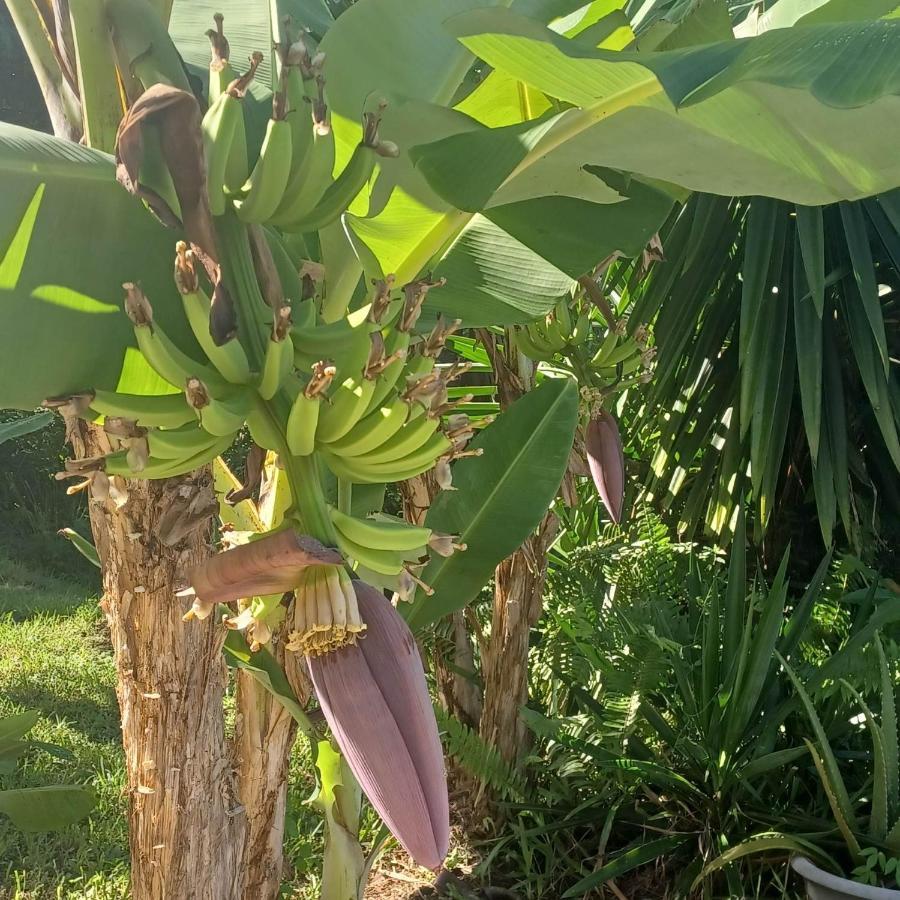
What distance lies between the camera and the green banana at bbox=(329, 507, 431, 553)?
0.58 meters

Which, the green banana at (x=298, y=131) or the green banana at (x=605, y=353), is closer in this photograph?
the green banana at (x=298, y=131)

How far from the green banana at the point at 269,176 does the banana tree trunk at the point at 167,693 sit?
0.28 meters

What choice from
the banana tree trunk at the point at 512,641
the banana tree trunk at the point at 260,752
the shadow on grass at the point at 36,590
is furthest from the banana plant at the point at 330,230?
the shadow on grass at the point at 36,590

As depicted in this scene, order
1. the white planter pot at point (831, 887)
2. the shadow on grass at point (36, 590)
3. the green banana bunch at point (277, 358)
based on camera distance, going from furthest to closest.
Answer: the shadow on grass at point (36, 590) < the white planter pot at point (831, 887) < the green banana bunch at point (277, 358)

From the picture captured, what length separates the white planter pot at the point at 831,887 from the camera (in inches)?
54.7

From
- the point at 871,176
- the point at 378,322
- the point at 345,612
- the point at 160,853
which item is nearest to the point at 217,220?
the point at 378,322

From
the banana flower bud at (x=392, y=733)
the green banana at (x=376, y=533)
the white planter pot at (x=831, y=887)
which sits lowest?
the white planter pot at (x=831, y=887)

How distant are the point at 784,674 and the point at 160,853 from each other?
1463 millimetres

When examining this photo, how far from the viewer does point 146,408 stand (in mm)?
575

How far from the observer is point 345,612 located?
50 centimetres

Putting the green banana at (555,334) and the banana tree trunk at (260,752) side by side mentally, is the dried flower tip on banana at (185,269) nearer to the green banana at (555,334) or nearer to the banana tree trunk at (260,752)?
the banana tree trunk at (260,752)

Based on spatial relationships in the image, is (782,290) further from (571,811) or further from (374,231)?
(374,231)

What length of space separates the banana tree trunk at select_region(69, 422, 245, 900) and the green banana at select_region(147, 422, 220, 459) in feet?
0.45

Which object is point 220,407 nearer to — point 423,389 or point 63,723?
point 423,389
